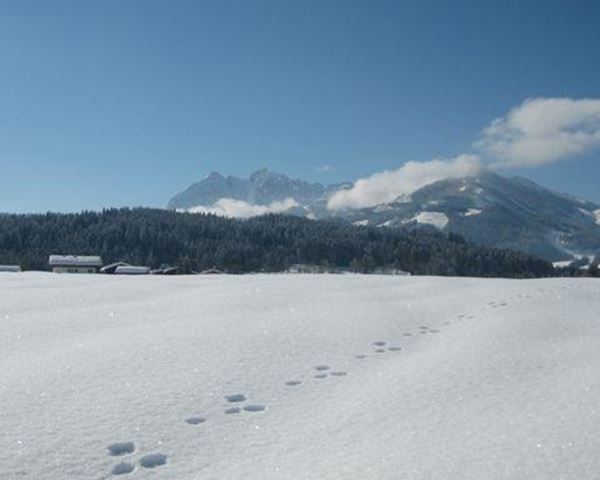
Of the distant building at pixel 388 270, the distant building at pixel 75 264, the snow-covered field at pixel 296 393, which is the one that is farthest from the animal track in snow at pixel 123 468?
the distant building at pixel 388 270

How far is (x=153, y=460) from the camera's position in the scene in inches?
245

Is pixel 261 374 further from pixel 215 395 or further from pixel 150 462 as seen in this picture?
pixel 150 462

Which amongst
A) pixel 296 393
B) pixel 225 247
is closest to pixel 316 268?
pixel 225 247

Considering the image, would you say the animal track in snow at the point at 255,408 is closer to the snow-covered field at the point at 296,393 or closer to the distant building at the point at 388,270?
the snow-covered field at the point at 296,393

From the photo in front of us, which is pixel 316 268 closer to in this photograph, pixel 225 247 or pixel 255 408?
pixel 225 247

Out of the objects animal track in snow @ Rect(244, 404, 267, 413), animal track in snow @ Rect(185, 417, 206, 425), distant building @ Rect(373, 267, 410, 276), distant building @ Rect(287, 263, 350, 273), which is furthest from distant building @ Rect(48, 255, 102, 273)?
animal track in snow @ Rect(185, 417, 206, 425)

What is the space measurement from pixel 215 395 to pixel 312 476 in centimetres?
261

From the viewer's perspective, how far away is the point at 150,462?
6180 mm

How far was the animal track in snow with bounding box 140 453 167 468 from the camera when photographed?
613 centimetres

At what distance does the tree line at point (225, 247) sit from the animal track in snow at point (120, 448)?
4593 inches

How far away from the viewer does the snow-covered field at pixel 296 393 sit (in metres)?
6.15

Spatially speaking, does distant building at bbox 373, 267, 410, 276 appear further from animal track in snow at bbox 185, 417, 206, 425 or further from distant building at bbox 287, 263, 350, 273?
animal track in snow at bbox 185, 417, 206, 425

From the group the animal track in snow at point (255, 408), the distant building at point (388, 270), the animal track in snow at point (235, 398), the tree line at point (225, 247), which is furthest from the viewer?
the distant building at point (388, 270)

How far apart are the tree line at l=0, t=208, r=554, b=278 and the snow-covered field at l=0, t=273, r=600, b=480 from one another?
364 ft
